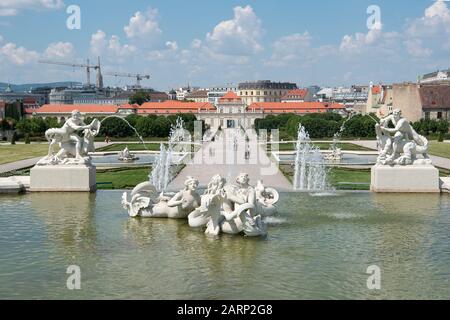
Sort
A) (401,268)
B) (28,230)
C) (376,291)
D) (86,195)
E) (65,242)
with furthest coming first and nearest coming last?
(86,195) → (28,230) → (65,242) → (401,268) → (376,291)

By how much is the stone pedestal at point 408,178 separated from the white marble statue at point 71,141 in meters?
9.93

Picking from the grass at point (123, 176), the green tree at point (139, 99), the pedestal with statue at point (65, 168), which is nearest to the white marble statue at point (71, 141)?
the pedestal with statue at point (65, 168)

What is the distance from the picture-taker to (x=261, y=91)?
181250 millimetres

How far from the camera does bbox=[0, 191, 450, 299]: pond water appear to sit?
961 cm

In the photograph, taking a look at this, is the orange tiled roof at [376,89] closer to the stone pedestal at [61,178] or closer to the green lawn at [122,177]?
the green lawn at [122,177]

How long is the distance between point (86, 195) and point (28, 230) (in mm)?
5323

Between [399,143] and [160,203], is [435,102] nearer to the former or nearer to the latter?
[399,143]

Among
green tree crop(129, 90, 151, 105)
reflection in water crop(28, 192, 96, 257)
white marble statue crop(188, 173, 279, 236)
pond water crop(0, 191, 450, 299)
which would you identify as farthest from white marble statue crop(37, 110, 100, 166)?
green tree crop(129, 90, 151, 105)

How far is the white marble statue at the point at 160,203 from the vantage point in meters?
14.4

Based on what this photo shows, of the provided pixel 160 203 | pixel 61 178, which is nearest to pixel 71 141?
pixel 61 178

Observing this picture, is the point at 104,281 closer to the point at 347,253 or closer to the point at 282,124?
the point at 347,253

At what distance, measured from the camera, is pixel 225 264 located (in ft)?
36.0

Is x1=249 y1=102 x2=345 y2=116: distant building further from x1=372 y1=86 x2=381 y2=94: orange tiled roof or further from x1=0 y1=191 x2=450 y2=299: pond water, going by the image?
x1=0 y1=191 x2=450 y2=299: pond water
